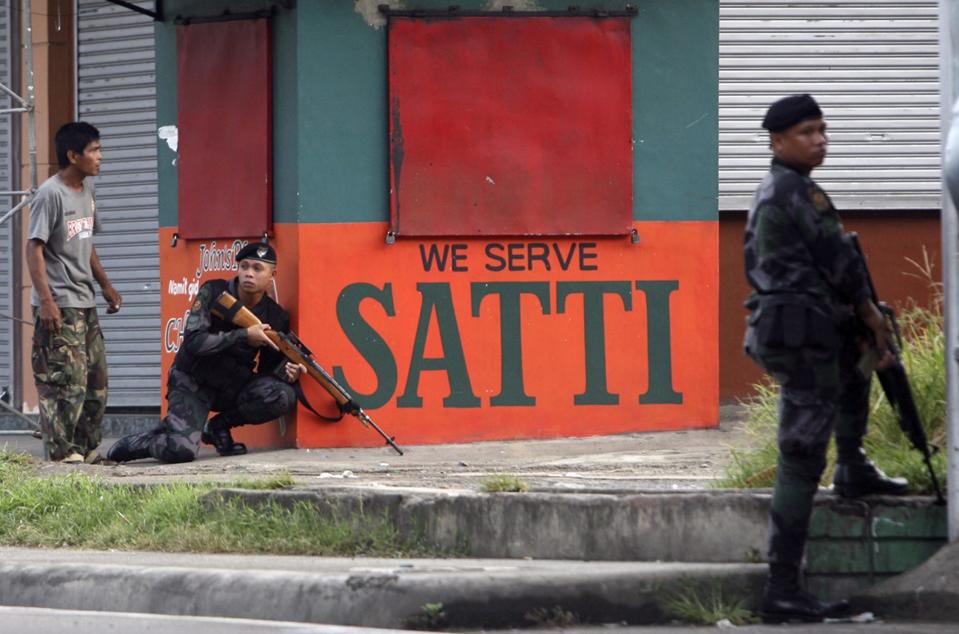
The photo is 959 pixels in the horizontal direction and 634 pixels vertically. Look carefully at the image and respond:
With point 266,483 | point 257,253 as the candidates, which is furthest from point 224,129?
point 266,483

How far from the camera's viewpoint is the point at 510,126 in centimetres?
937

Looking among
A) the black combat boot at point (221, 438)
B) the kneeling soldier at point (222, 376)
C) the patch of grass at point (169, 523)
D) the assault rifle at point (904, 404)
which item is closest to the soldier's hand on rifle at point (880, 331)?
the assault rifle at point (904, 404)

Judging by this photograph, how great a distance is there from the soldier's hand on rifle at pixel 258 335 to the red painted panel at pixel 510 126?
3.23ft

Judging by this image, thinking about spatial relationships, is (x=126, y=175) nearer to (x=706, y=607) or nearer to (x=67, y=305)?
(x=67, y=305)

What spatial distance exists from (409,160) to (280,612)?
3.97 m

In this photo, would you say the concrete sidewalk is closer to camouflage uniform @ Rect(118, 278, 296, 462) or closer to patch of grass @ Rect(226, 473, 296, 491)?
patch of grass @ Rect(226, 473, 296, 491)

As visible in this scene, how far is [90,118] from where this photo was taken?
41.5 ft

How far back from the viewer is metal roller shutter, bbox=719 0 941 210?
11672 millimetres

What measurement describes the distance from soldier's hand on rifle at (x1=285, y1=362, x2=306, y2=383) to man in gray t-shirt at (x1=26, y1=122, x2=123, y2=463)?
1.13m

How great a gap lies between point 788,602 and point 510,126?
14.5 ft

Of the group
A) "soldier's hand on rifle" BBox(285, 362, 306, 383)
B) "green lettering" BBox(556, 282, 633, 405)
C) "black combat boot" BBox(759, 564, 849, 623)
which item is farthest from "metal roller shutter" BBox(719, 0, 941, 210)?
"black combat boot" BBox(759, 564, 849, 623)

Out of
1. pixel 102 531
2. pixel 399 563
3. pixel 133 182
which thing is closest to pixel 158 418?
pixel 133 182

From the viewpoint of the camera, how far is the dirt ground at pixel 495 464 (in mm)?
7371

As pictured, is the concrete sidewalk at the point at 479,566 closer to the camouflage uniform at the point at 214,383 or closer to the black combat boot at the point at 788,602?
the black combat boot at the point at 788,602
